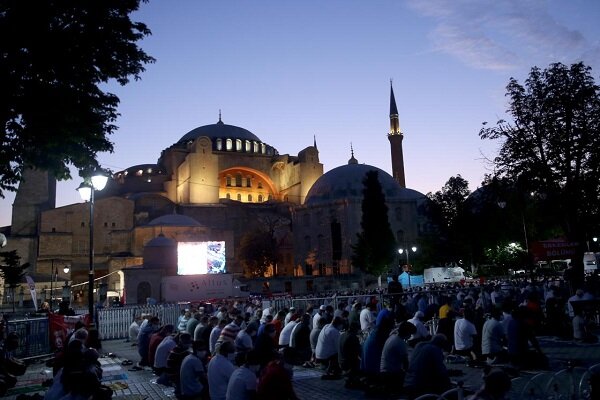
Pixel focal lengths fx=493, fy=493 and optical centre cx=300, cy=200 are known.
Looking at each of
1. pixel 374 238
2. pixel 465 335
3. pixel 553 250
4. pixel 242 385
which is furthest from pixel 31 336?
pixel 374 238

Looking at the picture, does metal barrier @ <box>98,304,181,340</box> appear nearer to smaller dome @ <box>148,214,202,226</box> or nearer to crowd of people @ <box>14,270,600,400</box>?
crowd of people @ <box>14,270,600,400</box>

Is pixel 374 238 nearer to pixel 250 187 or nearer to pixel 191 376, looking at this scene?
pixel 250 187

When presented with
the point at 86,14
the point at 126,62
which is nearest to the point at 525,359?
the point at 126,62

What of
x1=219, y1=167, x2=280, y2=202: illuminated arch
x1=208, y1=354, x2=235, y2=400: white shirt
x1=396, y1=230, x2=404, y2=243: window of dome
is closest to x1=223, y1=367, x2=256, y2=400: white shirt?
x1=208, y1=354, x2=235, y2=400: white shirt

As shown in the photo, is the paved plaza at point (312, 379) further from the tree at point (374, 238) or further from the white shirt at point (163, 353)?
the tree at point (374, 238)

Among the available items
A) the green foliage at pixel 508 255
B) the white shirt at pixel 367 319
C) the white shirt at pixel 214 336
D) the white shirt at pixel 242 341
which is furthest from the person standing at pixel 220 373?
the green foliage at pixel 508 255

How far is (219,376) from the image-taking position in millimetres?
6938

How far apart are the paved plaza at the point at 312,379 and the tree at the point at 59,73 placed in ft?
16.5

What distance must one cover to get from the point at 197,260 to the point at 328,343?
1012 inches

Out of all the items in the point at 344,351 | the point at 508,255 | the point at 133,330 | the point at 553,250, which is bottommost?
the point at 133,330

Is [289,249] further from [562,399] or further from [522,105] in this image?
[562,399]

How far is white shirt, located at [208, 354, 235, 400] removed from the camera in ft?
22.6

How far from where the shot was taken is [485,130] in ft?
68.4

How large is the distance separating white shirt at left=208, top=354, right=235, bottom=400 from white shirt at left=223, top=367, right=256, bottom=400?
106 centimetres
